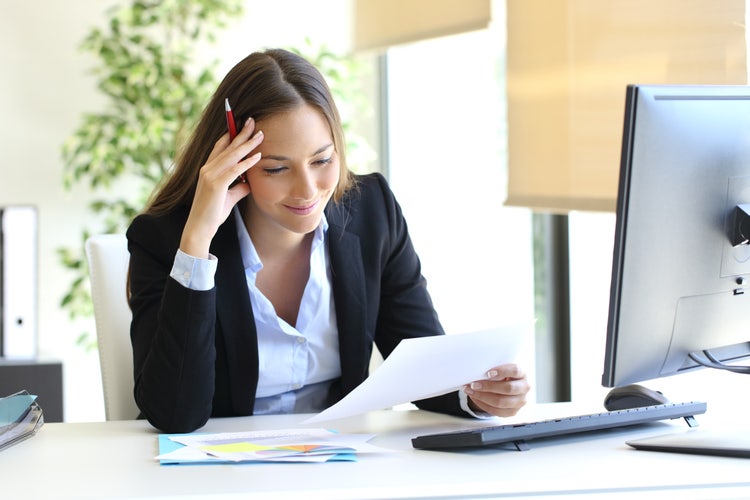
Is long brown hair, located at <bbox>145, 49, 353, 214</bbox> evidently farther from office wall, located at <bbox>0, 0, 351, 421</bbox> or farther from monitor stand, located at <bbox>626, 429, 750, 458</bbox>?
office wall, located at <bbox>0, 0, 351, 421</bbox>

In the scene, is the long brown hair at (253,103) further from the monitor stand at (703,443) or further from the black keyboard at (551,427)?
the monitor stand at (703,443)

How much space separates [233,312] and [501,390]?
47 centimetres

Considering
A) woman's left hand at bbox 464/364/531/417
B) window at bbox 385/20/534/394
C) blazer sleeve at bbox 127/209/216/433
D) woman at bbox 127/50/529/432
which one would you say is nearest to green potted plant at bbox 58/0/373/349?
window at bbox 385/20/534/394

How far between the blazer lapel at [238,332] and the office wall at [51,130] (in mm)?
2289

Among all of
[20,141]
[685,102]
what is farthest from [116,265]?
[20,141]

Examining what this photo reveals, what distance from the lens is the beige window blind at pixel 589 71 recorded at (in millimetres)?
2221

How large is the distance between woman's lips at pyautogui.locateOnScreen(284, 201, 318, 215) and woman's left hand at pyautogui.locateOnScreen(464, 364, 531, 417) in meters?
0.38

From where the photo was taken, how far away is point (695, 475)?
120 centimetres

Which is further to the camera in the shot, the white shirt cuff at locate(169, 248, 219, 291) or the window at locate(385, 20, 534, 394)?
the window at locate(385, 20, 534, 394)

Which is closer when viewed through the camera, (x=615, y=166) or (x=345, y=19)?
(x=615, y=166)

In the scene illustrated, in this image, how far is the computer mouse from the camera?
61.1 inches

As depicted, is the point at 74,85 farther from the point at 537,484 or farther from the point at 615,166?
the point at 537,484

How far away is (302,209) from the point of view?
5.48 ft

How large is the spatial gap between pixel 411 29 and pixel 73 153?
4.44 feet
